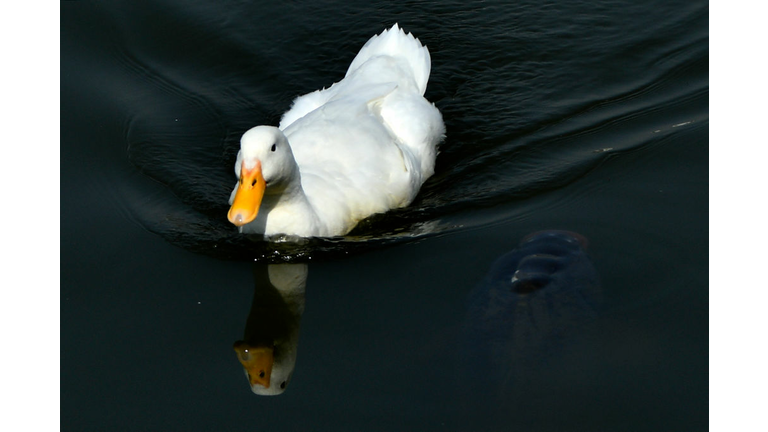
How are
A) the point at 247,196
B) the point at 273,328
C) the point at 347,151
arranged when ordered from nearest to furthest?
the point at 247,196 → the point at 273,328 → the point at 347,151

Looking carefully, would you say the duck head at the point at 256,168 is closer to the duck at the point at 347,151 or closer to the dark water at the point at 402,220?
the duck at the point at 347,151

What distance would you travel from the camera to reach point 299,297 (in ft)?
23.1

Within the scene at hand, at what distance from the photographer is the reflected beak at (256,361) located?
6277mm

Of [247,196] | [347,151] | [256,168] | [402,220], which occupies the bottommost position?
[402,220]

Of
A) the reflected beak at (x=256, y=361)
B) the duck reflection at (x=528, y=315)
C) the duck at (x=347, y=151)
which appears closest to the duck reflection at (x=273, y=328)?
the reflected beak at (x=256, y=361)

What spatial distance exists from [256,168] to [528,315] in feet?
6.79

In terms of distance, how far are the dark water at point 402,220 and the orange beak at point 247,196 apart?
2.42 feet

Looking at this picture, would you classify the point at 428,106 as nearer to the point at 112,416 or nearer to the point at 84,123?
the point at 84,123

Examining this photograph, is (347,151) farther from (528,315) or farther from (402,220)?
(528,315)

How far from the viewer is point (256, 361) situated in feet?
21.1

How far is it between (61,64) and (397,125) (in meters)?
3.50

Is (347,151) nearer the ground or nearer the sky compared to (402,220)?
nearer the sky

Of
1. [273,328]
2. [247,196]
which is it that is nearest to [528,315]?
[273,328]

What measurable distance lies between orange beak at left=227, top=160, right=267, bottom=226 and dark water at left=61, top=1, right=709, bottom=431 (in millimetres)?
738
